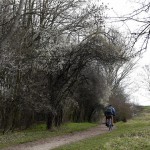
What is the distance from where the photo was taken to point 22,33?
24375mm

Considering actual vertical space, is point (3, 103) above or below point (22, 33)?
below

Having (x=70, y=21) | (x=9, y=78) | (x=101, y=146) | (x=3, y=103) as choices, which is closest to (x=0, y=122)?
(x=3, y=103)

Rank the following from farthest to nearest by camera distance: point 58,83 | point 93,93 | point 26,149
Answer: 1. point 93,93
2. point 58,83
3. point 26,149

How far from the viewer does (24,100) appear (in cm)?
Answer: 2498

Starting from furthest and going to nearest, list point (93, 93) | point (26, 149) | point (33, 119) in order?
point (93, 93) → point (33, 119) → point (26, 149)

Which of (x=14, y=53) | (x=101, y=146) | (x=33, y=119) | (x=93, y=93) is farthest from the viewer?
(x=93, y=93)

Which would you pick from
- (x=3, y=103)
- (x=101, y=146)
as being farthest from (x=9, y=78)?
Result: (x=101, y=146)

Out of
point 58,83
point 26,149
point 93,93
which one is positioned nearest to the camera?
point 26,149

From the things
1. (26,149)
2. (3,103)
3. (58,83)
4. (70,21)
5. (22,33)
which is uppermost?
(70,21)

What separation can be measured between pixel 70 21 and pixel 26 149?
1421cm

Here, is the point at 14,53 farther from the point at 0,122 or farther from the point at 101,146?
the point at 101,146

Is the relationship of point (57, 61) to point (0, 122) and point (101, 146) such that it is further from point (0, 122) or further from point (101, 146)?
point (101, 146)

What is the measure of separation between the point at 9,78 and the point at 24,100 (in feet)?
6.32

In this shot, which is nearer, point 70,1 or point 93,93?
point 70,1
